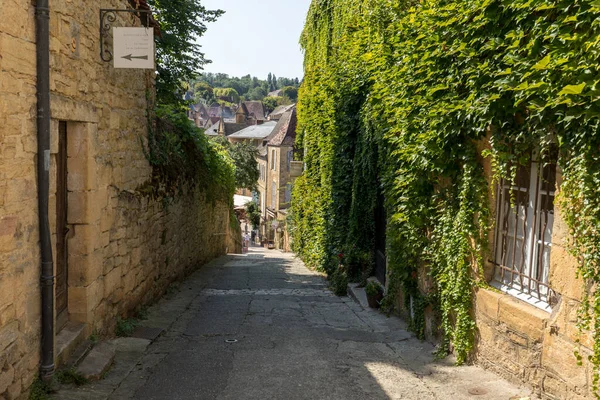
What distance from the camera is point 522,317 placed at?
4.86 meters

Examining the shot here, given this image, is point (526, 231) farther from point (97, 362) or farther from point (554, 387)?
point (97, 362)

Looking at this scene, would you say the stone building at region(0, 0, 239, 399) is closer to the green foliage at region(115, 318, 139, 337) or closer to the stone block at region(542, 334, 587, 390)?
the green foliage at region(115, 318, 139, 337)

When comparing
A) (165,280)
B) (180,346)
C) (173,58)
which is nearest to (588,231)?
(180,346)

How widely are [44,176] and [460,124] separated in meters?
3.75

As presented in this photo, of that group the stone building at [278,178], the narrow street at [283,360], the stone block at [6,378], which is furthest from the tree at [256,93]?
the stone block at [6,378]

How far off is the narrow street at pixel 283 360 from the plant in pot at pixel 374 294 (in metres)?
0.19

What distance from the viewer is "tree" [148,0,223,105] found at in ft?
49.3

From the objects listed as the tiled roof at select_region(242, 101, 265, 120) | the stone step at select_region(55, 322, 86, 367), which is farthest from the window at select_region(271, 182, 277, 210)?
the tiled roof at select_region(242, 101, 265, 120)

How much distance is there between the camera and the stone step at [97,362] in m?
5.11

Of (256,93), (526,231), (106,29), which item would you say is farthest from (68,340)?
(256,93)

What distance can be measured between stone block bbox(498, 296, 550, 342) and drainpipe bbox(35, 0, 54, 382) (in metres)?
3.87

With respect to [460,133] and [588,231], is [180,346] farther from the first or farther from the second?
[588,231]

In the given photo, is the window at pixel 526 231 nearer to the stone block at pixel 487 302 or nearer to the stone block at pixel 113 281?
the stone block at pixel 487 302

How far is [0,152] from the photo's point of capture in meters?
3.81
